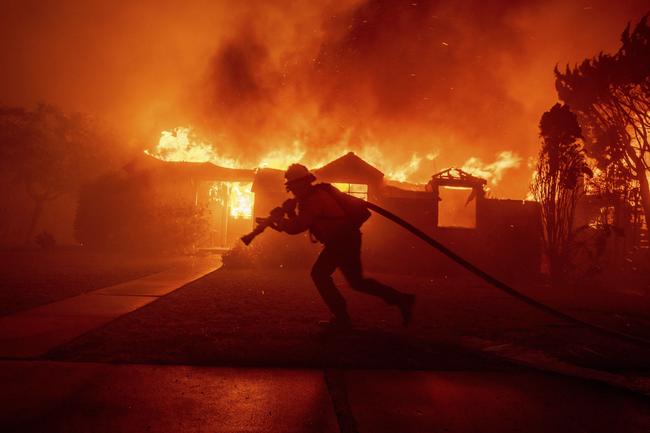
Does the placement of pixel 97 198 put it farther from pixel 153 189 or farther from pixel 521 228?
pixel 521 228

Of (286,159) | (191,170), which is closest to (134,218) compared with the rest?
(191,170)

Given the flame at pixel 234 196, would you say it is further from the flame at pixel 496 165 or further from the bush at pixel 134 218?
the flame at pixel 496 165

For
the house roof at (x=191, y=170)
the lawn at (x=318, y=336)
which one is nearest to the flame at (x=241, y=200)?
the house roof at (x=191, y=170)

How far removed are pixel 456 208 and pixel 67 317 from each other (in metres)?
14.9

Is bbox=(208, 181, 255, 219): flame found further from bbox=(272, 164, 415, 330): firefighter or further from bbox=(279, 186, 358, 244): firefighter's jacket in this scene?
bbox=(279, 186, 358, 244): firefighter's jacket

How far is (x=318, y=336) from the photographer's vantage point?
4.11 metres

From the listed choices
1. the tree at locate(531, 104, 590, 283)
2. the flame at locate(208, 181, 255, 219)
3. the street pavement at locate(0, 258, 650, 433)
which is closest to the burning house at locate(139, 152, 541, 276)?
the tree at locate(531, 104, 590, 283)

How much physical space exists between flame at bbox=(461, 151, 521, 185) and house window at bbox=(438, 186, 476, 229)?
12145mm

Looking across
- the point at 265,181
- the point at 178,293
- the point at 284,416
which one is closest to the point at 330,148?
the point at 265,181

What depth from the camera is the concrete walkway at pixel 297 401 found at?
88.7 inches

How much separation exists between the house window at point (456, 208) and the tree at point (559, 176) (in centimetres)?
399

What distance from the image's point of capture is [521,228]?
1384cm

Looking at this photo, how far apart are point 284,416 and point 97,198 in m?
18.4

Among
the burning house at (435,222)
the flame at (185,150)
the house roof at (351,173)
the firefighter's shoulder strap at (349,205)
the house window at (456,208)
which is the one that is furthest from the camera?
the flame at (185,150)
